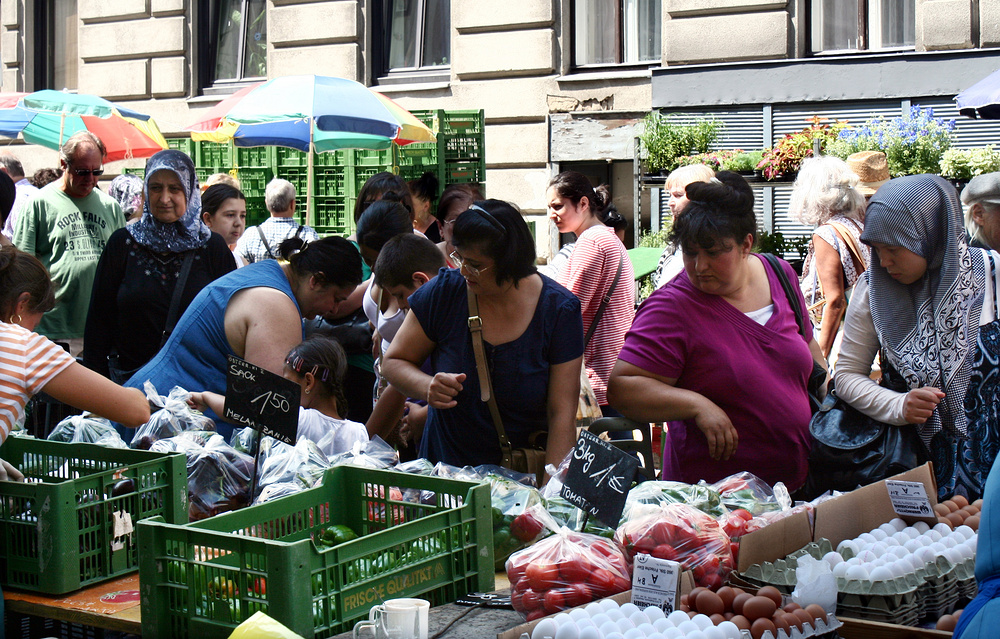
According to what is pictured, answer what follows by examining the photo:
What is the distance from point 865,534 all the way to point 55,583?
2055 millimetres

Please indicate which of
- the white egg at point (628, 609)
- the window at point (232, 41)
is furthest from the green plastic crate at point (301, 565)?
the window at point (232, 41)

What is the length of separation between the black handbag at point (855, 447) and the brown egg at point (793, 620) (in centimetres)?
133

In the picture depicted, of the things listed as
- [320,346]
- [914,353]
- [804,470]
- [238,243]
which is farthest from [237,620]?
[238,243]

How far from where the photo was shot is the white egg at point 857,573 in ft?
7.26

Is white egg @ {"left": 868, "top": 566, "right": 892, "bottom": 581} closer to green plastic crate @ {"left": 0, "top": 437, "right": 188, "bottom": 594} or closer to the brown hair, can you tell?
green plastic crate @ {"left": 0, "top": 437, "right": 188, "bottom": 594}

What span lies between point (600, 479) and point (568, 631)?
579mm

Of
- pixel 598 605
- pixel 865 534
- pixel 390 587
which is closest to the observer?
pixel 598 605

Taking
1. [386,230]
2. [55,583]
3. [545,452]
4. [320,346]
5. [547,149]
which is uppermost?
[547,149]

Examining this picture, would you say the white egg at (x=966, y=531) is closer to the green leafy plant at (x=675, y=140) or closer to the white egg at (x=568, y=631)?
the white egg at (x=568, y=631)

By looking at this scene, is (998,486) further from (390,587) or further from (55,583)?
(55,583)

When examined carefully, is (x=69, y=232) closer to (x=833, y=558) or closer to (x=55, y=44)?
(x=833, y=558)

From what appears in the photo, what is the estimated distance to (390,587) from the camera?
228 cm

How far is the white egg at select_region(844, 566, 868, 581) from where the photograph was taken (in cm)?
221

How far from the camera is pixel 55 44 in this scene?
1454 cm
